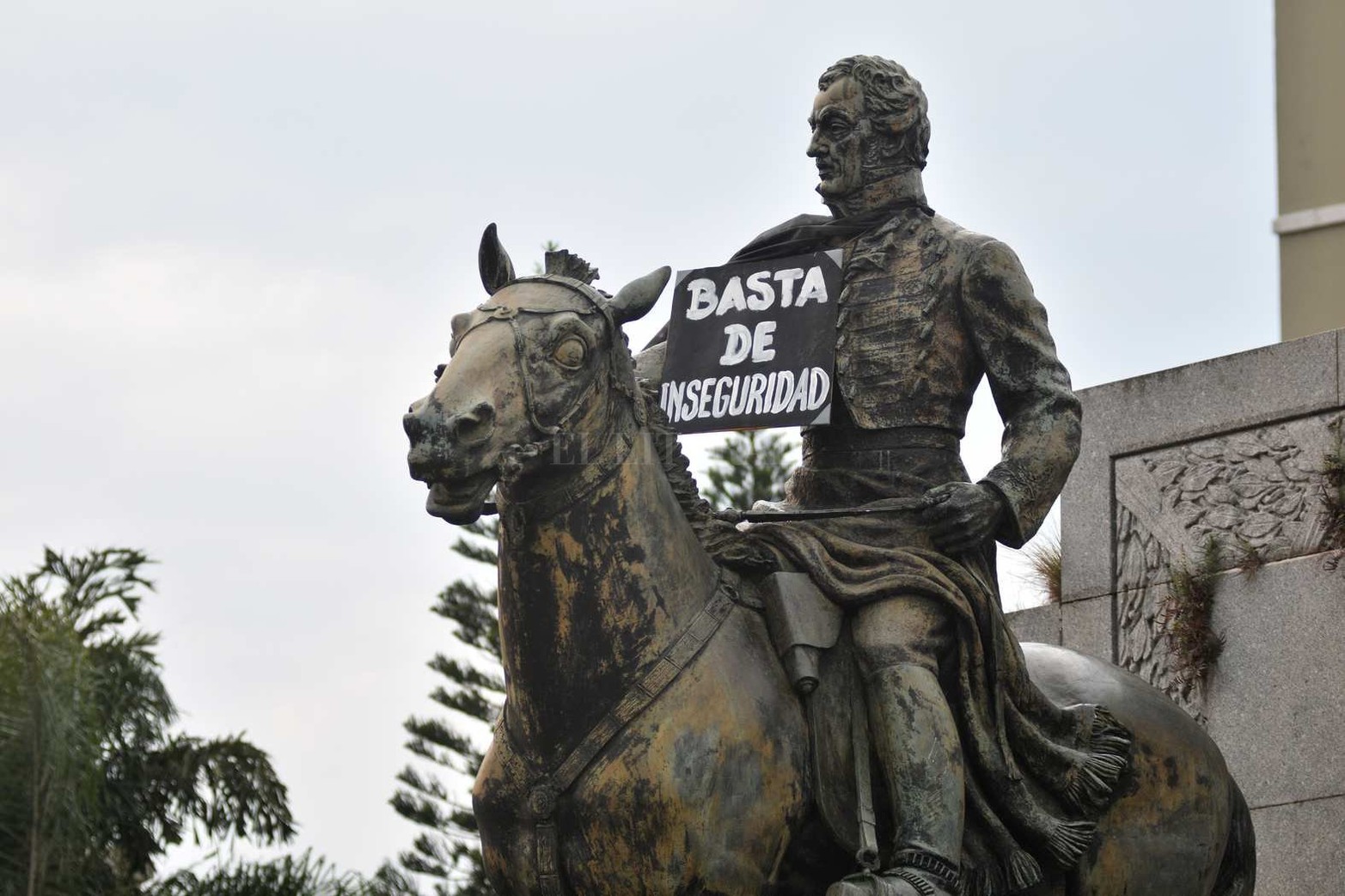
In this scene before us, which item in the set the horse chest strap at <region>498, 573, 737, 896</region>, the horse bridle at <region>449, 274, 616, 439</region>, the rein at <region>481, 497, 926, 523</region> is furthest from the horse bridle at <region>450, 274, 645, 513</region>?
the rein at <region>481, 497, 926, 523</region>

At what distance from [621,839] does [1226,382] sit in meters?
5.43

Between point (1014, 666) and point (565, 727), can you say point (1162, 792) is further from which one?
point (565, 727)

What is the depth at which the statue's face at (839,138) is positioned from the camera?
870cm

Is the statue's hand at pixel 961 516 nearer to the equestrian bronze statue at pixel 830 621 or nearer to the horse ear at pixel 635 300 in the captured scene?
the equestrian bronze statue at pixel 830 621

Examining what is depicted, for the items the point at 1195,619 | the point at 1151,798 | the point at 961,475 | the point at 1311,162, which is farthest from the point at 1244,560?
the point at 1311,162

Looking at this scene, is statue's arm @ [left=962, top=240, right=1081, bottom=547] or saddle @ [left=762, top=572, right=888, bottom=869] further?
statue's arm @ [left=962, top=240, right=1081, bottom=547]

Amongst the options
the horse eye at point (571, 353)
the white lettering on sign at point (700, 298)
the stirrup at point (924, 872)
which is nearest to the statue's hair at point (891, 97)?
the white lettering on sign at point (700, 298)

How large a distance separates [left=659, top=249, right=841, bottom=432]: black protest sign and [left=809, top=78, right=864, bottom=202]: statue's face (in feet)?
0.97

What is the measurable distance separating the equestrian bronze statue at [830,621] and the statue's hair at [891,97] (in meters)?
0.01

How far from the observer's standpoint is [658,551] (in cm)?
755

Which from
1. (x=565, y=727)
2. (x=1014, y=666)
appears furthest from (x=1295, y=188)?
(x=565, y=727)

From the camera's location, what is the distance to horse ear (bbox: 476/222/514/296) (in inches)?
299

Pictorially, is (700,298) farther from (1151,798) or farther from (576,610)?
(1151,798)

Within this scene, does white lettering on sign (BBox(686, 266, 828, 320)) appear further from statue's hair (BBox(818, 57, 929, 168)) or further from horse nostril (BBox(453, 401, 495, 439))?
horse nostril (BBox(453, 401, 495, 439))
